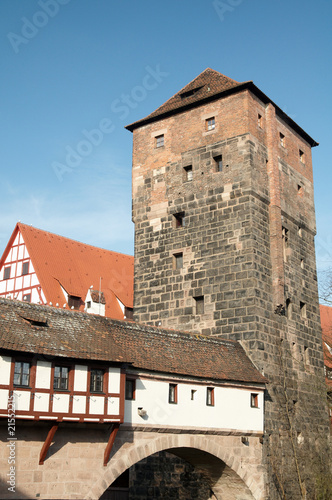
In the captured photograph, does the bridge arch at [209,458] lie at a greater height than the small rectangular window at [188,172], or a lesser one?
lesser

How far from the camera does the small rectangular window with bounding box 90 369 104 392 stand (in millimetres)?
15961

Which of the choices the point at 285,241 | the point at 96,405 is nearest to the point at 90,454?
the point at 96,405

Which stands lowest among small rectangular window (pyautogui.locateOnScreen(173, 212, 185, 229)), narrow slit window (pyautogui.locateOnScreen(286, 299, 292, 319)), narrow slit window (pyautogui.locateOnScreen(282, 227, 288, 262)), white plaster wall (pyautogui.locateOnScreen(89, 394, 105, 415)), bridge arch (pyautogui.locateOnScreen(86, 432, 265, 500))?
bridge arch (pyautogui.locateOnScreen(86, 432, 265, 500))

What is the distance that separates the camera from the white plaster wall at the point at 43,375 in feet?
49.5

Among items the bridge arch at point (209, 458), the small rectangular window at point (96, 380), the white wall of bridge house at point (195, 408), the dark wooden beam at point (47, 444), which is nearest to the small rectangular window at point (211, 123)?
the white wall of bridge house at point (195, 408)

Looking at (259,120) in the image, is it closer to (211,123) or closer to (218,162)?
(211,123)

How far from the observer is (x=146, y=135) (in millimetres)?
28016

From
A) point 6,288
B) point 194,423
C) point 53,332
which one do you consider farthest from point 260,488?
point 6,288

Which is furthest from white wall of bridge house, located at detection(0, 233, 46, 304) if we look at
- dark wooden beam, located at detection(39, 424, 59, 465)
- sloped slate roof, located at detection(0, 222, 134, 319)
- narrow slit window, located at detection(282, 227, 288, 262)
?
dark wooden beam, located at detection(39, 424, 59, 465)

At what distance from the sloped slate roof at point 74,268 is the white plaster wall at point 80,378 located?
56.8ft

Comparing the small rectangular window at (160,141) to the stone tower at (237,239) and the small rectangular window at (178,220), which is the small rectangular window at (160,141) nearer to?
the stone tower at (237,239)

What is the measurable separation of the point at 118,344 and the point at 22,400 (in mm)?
3760

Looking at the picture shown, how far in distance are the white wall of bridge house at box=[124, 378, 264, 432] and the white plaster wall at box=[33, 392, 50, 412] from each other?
2634 millimetres

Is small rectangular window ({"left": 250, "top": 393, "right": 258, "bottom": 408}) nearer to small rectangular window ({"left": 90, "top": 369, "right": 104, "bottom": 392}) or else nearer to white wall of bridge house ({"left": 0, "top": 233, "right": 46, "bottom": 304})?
small rectangular window ({"left": 90, "top": 369, "right": 104, "bottom": 392})
